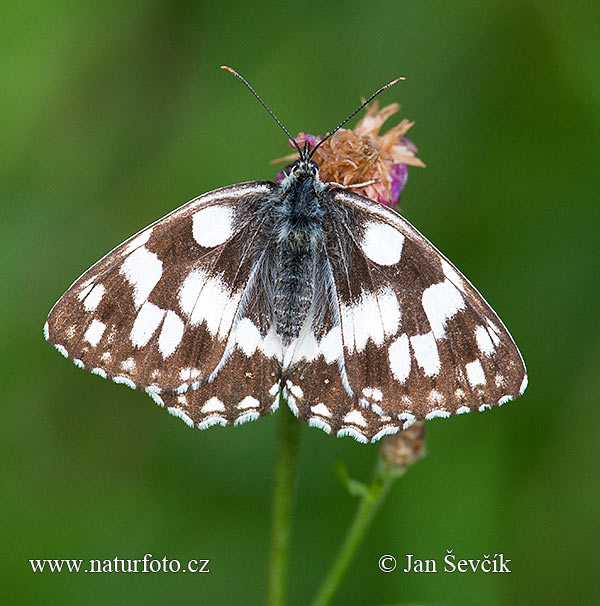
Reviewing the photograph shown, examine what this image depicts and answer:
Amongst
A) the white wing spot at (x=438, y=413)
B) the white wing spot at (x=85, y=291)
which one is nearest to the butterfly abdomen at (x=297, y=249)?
the white wing spot at (x=438, y=413)

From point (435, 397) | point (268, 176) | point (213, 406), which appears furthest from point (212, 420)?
point (268, 176)

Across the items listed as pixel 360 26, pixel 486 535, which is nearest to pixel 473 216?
pixel 360 26

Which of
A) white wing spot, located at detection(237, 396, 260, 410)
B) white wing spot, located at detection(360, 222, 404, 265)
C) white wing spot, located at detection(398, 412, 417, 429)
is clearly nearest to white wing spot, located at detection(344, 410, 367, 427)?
white wing spot, located at detection(398, 412, 417, 429)

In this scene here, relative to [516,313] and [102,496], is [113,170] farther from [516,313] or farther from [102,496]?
[516,313]

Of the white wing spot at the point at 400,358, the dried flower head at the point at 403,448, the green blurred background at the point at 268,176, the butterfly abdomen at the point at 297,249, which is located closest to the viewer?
the white wing spot at the point at 400,358

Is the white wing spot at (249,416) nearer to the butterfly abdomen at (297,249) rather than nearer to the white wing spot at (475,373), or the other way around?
the butterfly abdomen at (297,249)

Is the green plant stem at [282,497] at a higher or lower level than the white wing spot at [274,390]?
lower

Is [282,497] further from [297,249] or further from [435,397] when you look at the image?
[297,249]
